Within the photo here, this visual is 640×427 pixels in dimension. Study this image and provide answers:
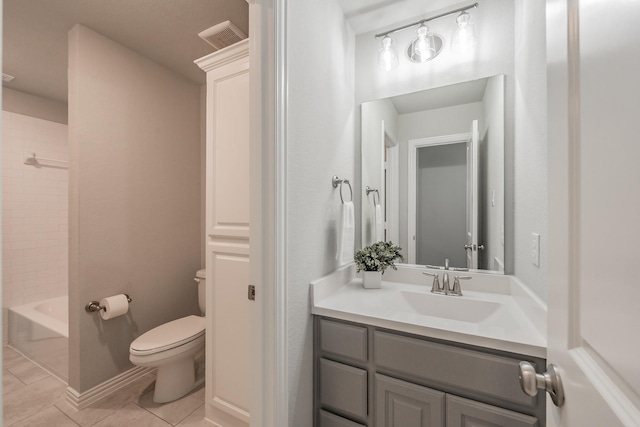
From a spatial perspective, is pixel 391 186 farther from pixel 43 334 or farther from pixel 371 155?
pixel 43 334

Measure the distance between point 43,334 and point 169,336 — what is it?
4.13 ft

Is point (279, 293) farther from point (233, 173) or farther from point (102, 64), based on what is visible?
point (102, 64)

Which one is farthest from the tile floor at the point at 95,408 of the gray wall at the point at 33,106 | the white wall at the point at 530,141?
the gray wall at the point at 33,106

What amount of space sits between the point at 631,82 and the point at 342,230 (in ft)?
4.13

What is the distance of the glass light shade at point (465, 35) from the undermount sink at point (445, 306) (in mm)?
1372

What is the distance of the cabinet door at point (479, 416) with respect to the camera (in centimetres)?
91

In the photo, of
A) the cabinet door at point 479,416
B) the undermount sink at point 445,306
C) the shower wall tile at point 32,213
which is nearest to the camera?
the cabinet door at point 479,416

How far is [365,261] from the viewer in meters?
1.58

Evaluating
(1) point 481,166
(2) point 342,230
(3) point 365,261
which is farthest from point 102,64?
(1) point 481,166

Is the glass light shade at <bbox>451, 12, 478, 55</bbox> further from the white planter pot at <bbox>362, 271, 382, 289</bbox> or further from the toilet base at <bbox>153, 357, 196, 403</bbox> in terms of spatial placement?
the toilet base at <bbox>153, 357, 196, 403</bbox>

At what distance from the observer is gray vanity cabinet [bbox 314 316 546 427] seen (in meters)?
0.93

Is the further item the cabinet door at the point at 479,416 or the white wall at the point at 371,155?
the white wall at the point at 371,155

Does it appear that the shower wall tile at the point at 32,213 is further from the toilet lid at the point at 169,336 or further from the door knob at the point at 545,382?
the door knob at the point at 545,382

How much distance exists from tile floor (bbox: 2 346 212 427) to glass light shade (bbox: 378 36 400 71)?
2512 millimetres
